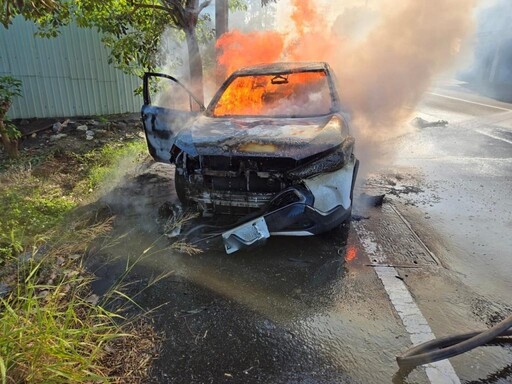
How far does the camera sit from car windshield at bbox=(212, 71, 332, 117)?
180 inches

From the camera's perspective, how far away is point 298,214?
3.27 metres

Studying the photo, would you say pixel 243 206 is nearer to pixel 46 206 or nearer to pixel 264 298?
pixel 264 298

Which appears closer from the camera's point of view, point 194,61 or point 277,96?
point 277,96

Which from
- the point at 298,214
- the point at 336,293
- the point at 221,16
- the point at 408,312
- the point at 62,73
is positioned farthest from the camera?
the point at 62,73

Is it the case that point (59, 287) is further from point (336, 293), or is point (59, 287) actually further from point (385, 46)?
point (385, 46)

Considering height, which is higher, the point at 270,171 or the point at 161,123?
the point at 161,123

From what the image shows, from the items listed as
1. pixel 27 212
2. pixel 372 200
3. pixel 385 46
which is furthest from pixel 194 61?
pixel 385 46

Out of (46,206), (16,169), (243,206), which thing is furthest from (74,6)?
(243,206)

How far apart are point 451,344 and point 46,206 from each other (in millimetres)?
4726

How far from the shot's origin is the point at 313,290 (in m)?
3.06

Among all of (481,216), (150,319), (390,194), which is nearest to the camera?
(150,319)

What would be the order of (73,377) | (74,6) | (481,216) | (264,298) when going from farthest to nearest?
1. (74,6)
2. (481,216)
3. (264,298)
4. (73,377)

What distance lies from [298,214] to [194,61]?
510cm

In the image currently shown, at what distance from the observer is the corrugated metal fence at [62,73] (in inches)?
311
